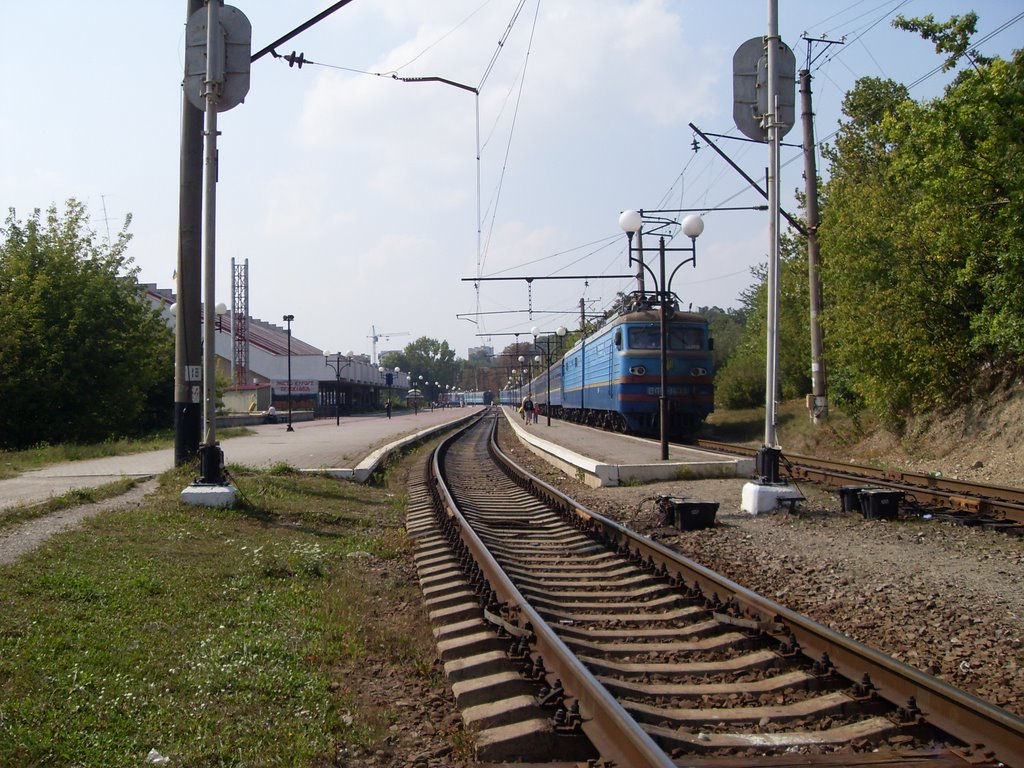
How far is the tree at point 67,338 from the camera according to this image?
25.1m

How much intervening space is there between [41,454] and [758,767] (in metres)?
20.7

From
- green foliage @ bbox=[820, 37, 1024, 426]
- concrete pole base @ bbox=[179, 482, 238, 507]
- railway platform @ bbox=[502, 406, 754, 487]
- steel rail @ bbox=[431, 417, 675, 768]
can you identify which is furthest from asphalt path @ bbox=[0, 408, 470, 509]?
green foliage @ bbox=[820, 37, 1024, 426]

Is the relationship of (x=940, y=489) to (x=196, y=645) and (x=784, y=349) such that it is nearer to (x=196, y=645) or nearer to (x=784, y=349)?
(x=196, y=645)

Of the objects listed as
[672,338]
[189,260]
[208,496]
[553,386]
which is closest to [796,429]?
[672,338]

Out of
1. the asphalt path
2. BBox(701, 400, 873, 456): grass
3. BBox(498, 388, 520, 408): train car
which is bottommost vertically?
the asphalt path

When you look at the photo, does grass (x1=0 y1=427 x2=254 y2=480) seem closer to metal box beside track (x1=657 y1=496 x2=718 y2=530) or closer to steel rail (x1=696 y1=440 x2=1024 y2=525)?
→ metal box beside track (x1=657 y1=496 x2=718 y2=530)

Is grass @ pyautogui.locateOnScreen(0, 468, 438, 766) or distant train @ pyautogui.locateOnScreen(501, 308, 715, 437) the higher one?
distant train @ pyautogui.locateOnScreen(501, 308, 715, 437)

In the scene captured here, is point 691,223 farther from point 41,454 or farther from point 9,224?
point 9,224

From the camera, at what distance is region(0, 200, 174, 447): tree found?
25062mm

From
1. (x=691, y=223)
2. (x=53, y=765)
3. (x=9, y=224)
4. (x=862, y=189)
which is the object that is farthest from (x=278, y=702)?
(x=9, y=224)

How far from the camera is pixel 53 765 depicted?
3.69 metres

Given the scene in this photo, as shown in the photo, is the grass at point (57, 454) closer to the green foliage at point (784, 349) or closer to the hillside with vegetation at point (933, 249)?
the hillside with vegetation at point (933, 249)

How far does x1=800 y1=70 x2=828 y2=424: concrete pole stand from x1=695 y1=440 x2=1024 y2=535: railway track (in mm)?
5336

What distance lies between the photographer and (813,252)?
73.8 ft
